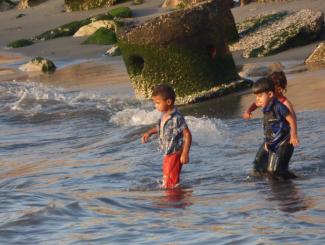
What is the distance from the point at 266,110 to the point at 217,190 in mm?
924

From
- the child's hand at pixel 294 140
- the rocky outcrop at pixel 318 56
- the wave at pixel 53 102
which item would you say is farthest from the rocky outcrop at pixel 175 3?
the child's hand at pixel 294 140

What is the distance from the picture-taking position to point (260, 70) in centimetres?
1703

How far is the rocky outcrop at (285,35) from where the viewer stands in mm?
19125

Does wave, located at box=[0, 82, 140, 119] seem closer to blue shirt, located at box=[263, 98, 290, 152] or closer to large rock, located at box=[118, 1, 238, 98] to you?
large rock, located at box=[118, 1, 238, 98]

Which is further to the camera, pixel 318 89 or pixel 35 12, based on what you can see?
pixel 35 12

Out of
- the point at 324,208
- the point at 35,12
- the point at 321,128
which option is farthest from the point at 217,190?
the point at 35,12

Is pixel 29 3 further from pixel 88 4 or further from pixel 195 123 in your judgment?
pixel 195 123

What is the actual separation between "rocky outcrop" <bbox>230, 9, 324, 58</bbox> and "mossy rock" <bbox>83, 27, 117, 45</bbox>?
5.58 m

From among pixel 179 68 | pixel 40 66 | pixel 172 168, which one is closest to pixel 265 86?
pixel 172 168

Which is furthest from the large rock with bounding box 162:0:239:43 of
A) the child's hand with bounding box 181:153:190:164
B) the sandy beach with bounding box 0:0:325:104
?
the child's hand with bounding box 181:153:190:164

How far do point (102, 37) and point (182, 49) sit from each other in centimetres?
1024

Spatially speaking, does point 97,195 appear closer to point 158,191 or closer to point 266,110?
point 158,191

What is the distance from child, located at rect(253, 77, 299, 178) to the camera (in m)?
9.65

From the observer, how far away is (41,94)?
18.1 m
